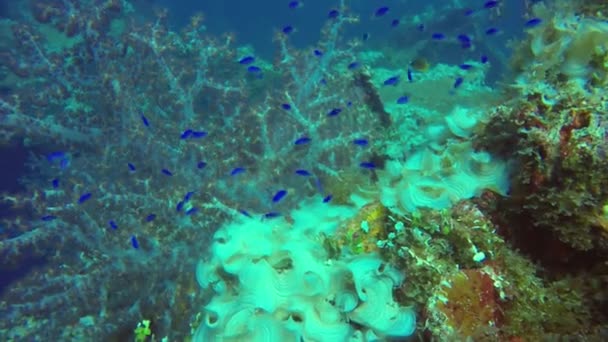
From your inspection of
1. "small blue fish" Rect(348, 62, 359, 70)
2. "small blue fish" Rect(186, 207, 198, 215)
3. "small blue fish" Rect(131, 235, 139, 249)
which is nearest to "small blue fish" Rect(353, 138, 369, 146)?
"small blue fish" Rect(348, 62, 359, 70)

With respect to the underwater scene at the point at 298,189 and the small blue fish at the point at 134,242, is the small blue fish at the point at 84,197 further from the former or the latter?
the small blue fish at the point at 134,242

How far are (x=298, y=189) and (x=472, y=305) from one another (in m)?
4.26

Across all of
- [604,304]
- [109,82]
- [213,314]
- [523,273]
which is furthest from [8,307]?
[604,304]

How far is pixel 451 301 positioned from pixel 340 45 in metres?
7.85

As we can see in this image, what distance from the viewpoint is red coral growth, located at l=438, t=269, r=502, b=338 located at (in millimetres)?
2127

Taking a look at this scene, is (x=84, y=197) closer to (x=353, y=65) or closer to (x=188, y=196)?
(x=188, y=196)

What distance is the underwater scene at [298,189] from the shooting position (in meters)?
2.38

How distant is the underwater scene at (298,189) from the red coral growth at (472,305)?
1 centimetres

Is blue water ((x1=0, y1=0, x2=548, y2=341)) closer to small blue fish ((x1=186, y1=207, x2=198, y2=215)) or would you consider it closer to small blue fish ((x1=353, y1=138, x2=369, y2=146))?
small blue fish ((x1=186, y1=207, x2=198, y2=215))

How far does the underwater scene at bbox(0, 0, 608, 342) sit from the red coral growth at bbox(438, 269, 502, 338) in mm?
11

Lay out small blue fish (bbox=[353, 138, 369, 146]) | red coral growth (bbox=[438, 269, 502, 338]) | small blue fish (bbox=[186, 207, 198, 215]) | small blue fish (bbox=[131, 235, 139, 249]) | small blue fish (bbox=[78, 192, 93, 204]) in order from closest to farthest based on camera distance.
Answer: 1. red coral growth (bbox=[438, 269, 502, 338])
2. small blue fish (bbox=[186, 207, 198, 215])
3. small blue fish (bbox=[131, 235, 139, 249])
4. small blue fish (bbox=[353, 138, 369, 146])
5. small blue fish (bbox=[78, 192, 93, 204])

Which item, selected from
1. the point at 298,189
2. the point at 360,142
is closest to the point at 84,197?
the point at 298,189

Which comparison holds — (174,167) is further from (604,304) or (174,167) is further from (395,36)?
(395,36)

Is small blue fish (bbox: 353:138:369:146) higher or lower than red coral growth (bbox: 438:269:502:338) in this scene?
lower
